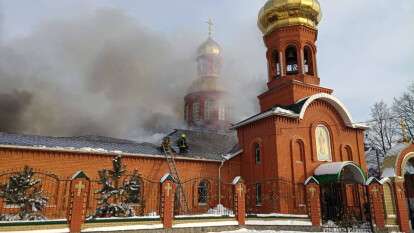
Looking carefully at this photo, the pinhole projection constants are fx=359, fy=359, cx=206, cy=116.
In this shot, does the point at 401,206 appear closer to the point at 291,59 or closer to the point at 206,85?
the point at 291,59

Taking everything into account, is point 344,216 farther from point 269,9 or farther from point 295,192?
point 269,9

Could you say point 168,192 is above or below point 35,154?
below

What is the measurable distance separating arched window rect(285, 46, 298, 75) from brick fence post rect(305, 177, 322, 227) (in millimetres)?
8007

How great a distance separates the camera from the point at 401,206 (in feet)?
48.4

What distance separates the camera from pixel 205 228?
1230 cm

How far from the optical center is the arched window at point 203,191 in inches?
715

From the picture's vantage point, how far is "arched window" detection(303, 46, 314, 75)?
66.4 feet

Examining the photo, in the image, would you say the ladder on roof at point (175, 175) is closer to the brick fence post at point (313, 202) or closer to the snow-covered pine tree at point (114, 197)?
the snow-covered pine tree at point (114, 197)

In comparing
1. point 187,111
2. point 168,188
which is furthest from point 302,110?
point 187,111

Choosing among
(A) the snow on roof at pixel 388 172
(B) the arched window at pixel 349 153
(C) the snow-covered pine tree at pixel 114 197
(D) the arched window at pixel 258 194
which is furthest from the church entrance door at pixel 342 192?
(C) the snow-covered pine tree at pixel 114 197

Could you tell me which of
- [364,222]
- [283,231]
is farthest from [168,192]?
[364,222]

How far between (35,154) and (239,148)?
33.2 ft

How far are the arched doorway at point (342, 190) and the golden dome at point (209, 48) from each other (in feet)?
78.3

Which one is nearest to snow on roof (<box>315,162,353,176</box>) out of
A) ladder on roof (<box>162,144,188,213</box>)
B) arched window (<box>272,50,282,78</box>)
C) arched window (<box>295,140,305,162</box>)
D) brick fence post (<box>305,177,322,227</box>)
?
arched window (<box>295,140,305,162</box>)
